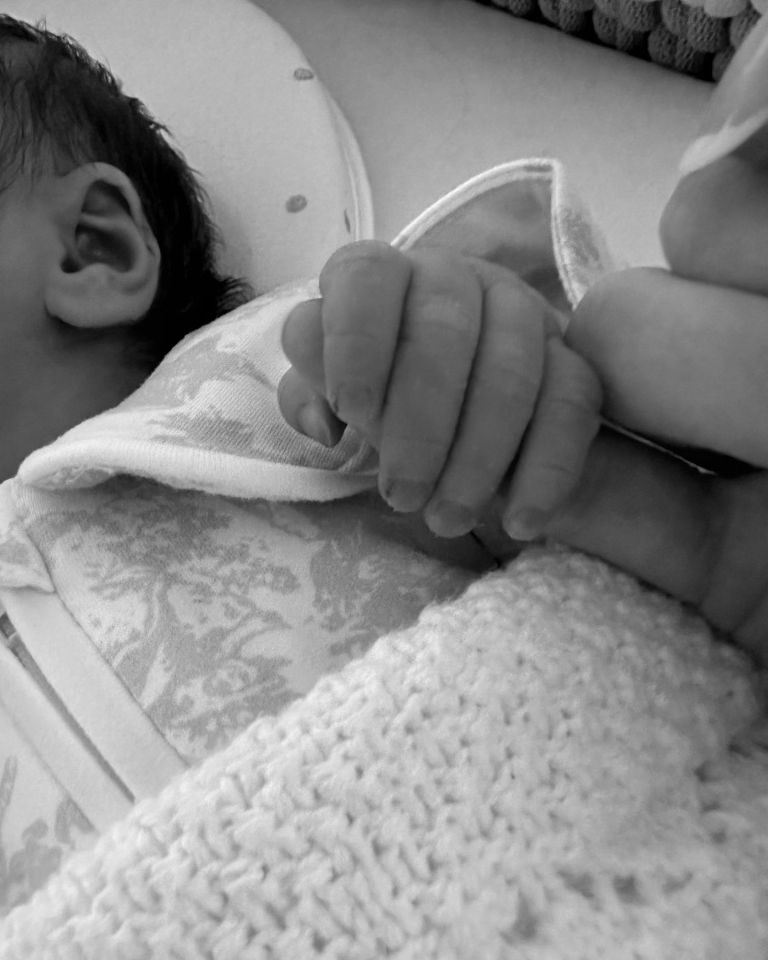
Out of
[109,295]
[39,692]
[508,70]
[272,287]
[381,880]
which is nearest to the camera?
[381,880]

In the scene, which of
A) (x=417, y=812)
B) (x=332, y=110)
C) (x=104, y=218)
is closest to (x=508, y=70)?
(x=332, y=110)

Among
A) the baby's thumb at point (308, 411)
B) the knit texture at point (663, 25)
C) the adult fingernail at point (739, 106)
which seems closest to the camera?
the adult fingernail at point (739, 106)

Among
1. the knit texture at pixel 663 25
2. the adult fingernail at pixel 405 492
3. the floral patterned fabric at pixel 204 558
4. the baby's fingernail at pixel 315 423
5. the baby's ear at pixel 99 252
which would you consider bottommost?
the floral patterned fabric at pixel 204 558

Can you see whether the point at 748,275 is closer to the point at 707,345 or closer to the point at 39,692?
the point at 707,345

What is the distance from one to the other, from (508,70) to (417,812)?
832mm

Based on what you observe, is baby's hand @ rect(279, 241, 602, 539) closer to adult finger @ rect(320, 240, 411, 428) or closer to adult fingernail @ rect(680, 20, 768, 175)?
adult finger @ rect(320, 240, 411, 428)

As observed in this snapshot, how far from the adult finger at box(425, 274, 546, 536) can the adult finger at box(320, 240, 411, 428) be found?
39mm

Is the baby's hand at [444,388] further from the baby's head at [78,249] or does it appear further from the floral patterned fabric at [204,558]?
the baby's head at [78,249]

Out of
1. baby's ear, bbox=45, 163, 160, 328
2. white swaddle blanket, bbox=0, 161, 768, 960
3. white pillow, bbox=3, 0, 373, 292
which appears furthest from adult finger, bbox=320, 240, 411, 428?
white pillow, bbox=3, 0, 373, 292

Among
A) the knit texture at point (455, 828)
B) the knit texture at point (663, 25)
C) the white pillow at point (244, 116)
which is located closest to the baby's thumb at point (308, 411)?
the knit texture at point (455, 828)

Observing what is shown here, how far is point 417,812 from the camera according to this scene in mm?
396

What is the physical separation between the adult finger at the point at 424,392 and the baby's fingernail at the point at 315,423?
57 mm

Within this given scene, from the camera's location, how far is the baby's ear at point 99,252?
68 centimetres

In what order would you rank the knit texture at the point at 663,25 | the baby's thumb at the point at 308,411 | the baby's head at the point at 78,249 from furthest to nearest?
the knit texture at the point at 663,25
the baby's head at the point at 78,249
the baby's thumb at the point at 308,411
